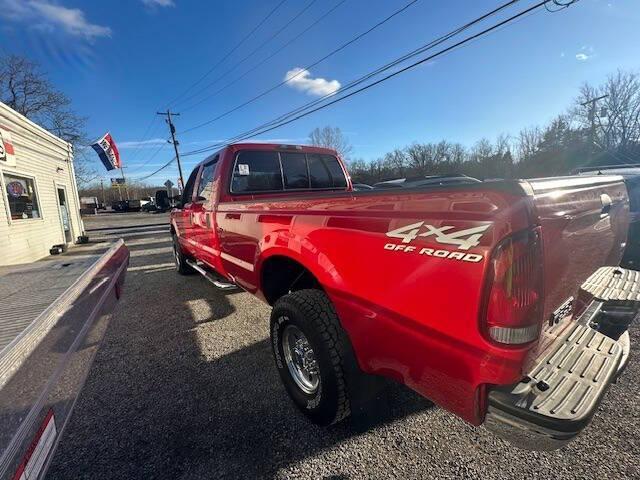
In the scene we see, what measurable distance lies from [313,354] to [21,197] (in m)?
12.2

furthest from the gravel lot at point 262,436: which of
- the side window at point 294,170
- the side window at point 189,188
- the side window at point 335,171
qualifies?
the side window at point 189,188

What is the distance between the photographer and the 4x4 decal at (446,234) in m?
1.27

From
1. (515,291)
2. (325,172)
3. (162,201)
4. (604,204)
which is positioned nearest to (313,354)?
(515,291)

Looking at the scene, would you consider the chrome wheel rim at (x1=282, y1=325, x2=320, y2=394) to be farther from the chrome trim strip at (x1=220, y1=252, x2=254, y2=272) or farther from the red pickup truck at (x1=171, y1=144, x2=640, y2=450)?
the chrome trim strip at (x1=220, y1=252, x2=254, y2=272)

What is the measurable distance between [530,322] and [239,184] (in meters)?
3.33

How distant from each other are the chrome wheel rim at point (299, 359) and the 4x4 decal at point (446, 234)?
120 cm

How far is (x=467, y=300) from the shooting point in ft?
4.26

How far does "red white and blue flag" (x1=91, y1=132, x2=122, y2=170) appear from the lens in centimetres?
1924

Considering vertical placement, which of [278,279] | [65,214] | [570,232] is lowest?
[278,279]

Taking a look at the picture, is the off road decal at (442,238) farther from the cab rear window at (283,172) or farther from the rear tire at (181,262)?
the rear tire at (181,262)

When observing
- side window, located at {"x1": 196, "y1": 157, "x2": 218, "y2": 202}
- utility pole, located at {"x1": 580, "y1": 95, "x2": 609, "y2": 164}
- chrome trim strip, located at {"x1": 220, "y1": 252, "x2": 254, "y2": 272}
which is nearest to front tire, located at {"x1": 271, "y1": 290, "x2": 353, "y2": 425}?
chrome trim strip, located at {"x1": 220, "y1": 252, "x2": 254, "y2": 272}

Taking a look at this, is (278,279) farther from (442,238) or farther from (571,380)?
(571,380)

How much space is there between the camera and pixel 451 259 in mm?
1330

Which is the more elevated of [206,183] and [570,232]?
[206,183]
